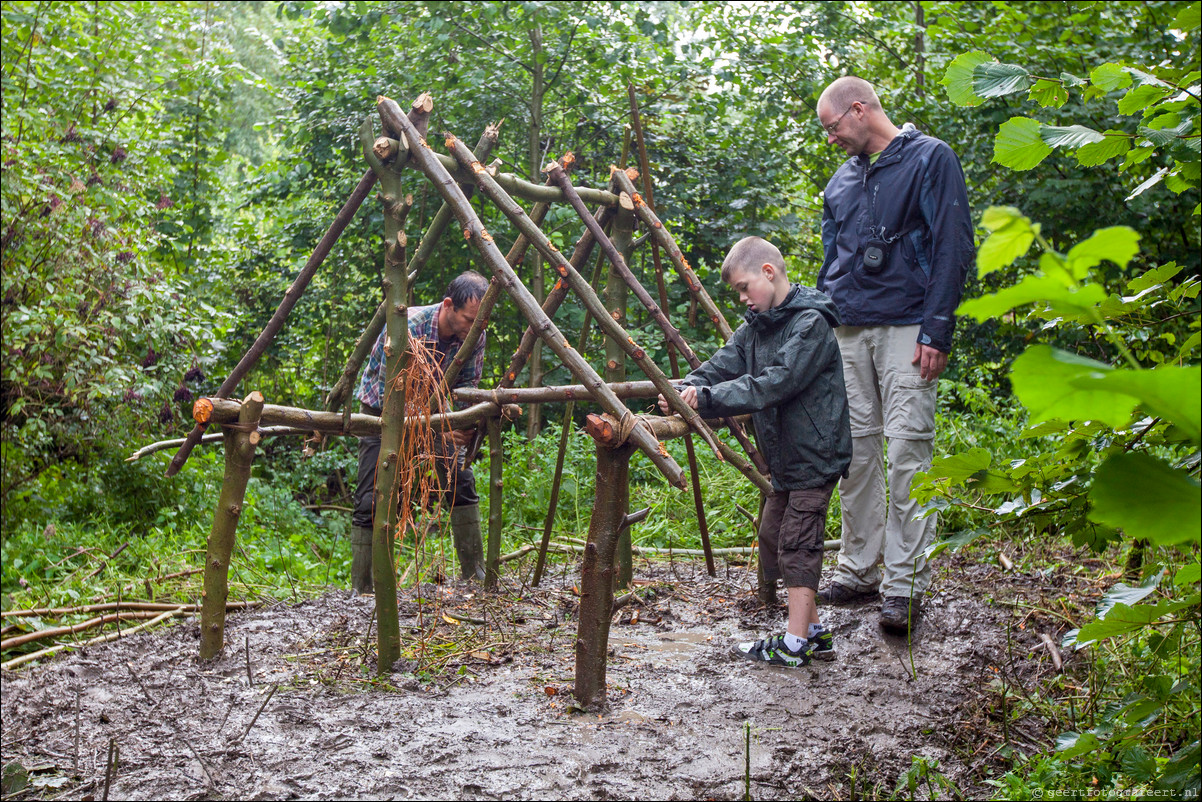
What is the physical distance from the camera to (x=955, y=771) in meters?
2.52

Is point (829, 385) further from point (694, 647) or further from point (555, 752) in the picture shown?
point (555, 752)

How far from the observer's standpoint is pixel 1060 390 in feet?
2.35

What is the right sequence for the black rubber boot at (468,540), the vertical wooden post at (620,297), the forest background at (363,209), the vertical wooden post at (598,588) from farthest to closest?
the forest background at (363,209) → the black rubber boot at (468,540) → the vertical wooden post at (620,297) → the vertical wooden post at (598,588)

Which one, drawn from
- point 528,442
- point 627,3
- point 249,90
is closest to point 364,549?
point 528,442

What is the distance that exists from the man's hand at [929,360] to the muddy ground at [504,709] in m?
1.05

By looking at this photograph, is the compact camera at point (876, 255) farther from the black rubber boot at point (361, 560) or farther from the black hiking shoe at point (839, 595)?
the black rubber boot at point (361, 560)

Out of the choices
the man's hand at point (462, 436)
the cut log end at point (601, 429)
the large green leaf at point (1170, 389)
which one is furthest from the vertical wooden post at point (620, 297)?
the large green leaf at point (1170, 389)

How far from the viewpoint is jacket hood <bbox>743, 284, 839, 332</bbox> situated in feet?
11.5

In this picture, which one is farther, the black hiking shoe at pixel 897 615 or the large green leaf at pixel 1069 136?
the black hiking shoe at pixel 897 615

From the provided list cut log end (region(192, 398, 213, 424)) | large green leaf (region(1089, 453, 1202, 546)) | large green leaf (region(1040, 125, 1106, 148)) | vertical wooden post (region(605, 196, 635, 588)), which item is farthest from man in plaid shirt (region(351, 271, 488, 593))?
large green leaf (region(1089, 453, 1202, 546))

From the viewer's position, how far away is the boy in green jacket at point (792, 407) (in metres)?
3.35

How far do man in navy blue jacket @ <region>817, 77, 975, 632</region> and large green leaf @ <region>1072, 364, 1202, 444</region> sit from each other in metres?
2.99

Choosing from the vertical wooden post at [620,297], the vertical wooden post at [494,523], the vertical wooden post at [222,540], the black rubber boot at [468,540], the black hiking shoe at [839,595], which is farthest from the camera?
the black rubber boot at [468,540]

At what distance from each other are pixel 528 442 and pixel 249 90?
43.3ft
